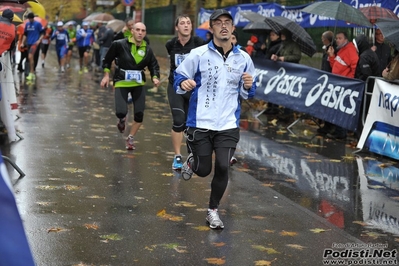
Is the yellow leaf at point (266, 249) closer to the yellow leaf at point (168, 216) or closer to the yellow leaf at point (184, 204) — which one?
the yellow leaf at point (168, 216)

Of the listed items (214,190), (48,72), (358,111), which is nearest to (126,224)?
(214,190)

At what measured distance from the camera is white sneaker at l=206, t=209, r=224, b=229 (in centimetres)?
719

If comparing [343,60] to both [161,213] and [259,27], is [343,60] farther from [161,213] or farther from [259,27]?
[161,213]

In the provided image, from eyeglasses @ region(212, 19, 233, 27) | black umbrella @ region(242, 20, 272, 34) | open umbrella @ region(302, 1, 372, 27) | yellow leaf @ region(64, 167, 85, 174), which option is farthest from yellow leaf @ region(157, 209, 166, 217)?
black umbrella @ region(242, 20, 272, 34)

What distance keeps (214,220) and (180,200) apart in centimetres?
119

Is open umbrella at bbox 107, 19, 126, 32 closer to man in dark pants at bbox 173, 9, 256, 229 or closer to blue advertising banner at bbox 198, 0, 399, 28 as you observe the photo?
blue advertising banner at bbox 198, 0, 399, 28

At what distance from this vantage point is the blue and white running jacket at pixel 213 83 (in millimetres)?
7164

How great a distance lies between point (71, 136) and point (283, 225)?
19.7ft

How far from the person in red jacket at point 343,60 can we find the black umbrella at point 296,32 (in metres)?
1.82

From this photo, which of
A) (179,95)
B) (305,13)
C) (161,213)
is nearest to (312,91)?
(305,13)

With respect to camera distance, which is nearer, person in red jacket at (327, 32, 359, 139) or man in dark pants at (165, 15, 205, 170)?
man in dark pants at (165, 15, 205, 170)

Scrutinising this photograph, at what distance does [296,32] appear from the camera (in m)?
16.5

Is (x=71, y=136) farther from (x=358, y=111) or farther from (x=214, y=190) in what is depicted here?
(x=214, y=190)

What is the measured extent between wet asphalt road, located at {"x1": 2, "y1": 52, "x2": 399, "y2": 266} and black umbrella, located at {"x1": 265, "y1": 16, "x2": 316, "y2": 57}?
9.68ft
